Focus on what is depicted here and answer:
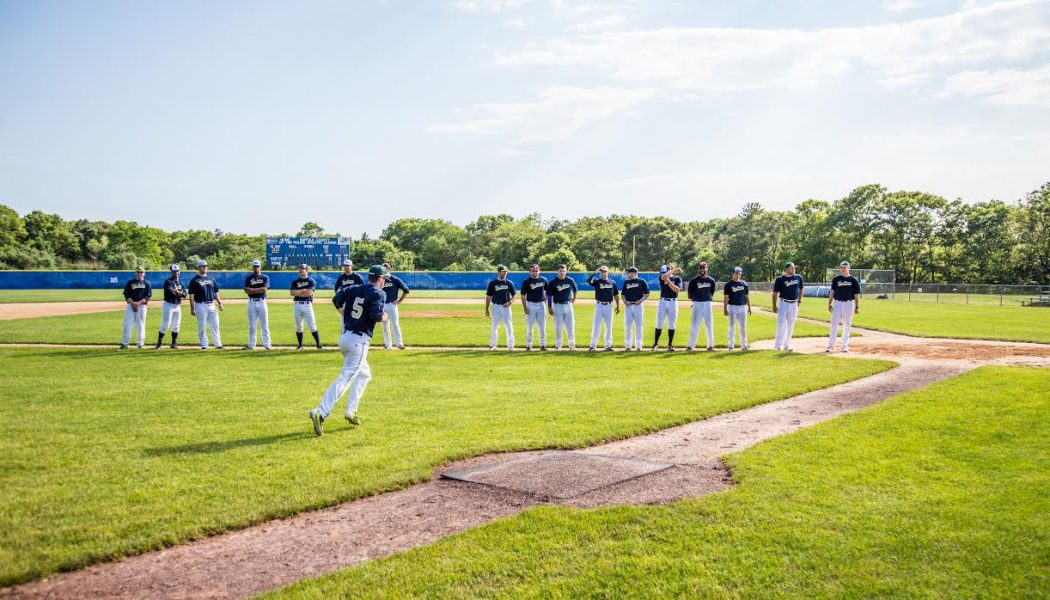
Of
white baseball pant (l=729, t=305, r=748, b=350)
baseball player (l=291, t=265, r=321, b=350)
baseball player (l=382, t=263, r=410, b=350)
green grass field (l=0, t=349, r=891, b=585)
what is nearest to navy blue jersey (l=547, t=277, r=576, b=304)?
green grass field (l=0, t=349, r=891, b=585)

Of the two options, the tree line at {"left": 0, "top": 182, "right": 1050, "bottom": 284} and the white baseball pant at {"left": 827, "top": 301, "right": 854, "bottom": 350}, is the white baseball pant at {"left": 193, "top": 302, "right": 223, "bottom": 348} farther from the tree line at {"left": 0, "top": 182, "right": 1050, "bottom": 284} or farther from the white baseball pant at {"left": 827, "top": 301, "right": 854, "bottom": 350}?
the tree line at {"left": 0, "top": 182, "right": 1050, "bottom": 284}

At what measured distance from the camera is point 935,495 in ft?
18.4

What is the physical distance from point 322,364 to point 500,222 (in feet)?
305

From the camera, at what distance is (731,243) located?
81500 mm

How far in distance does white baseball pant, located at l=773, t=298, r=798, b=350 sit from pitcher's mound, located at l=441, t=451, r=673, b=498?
11.2 m

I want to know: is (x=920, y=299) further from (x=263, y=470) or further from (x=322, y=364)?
(x=263, y=470)

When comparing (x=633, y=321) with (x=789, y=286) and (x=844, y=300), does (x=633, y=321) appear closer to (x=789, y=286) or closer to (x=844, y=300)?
(x=789, y=286)

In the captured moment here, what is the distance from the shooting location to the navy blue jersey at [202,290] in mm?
16875

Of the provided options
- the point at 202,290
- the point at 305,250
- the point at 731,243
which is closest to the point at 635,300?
the point at 202,290

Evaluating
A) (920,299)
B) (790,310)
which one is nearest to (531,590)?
(790,310)

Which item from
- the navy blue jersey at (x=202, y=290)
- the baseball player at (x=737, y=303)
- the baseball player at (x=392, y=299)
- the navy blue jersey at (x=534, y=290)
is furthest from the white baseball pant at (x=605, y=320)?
the navy blue jersey at (x=202, y=290)

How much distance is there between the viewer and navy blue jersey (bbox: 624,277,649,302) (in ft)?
54.0

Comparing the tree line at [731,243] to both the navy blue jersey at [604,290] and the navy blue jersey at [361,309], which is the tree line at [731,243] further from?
the navy blue jersey at [361,309]

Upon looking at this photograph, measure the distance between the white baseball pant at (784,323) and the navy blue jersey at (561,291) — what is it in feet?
17.4
